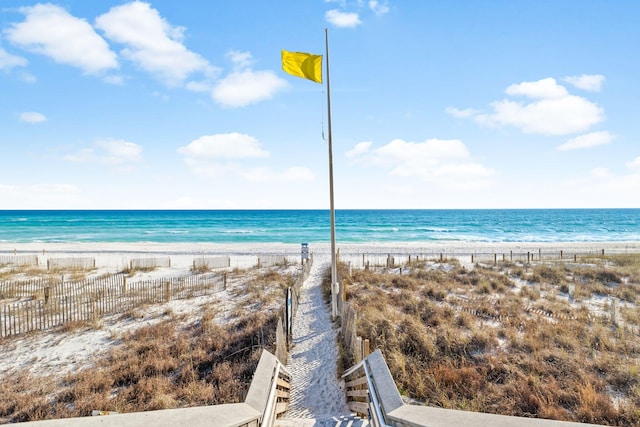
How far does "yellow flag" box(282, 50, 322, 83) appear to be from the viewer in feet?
38.3

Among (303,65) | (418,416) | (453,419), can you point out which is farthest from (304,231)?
(453,419)

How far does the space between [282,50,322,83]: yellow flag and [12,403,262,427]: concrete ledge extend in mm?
10826

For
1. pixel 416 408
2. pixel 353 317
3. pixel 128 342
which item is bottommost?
pixel 128 342

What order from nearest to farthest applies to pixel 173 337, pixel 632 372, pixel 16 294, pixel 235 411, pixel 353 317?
pixel 235 411
pixel 632 372
pixel 353 317
pixel 173 337
pixel 16 294

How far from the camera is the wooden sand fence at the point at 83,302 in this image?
474 inches

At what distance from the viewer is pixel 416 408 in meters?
3.02

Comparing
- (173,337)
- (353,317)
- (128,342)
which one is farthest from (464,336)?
(128,342)

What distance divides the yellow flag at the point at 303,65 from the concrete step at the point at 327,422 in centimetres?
985

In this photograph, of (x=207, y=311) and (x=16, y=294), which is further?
(x=16, y=294)

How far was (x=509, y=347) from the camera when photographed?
9.29 metres

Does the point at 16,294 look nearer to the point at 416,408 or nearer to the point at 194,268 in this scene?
the point at 194,268

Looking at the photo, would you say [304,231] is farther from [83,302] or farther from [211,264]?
[83,302]

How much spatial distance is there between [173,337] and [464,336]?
8.58 metres

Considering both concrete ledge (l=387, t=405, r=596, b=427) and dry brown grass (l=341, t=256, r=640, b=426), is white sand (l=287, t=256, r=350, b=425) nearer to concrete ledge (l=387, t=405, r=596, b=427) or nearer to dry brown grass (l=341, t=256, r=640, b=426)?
dry brown grass (l=341, t=256, r=640, b=426)
